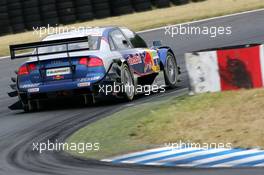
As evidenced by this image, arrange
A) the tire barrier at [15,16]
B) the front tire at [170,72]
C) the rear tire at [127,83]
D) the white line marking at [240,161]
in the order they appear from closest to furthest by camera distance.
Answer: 1. the white line marking at [240,161]
2. the rear tire at [127,83]
3. the front tire at [170,72]
4. the tire barrier at [15,16]

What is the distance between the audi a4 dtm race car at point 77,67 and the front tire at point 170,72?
1.11m

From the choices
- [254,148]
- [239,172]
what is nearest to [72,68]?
[254,148]

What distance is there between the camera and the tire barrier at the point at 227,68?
10516 mm

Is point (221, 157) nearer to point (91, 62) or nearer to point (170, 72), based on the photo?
point (91, 62)

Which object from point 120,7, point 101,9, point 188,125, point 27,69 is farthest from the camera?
point 120,7

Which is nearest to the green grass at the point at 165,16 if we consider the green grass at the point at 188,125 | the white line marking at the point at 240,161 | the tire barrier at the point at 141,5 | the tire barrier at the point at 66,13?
the tire barrier at the point at 141,5

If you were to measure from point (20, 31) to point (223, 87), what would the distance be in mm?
16644

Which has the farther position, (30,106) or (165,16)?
(165,16)

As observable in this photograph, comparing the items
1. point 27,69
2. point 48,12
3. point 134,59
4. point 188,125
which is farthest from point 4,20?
point 188,125

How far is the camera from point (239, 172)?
Answer: 681cm

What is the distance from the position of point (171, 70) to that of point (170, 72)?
0.10 metres

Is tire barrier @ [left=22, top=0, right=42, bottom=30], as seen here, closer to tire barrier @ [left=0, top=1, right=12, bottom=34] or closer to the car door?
tire barrier @ [left=0, top=1, right=12, bottom=34]

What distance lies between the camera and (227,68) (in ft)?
35.0

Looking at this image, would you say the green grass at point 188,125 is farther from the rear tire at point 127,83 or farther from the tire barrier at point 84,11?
the tire barrier at point 84,11
